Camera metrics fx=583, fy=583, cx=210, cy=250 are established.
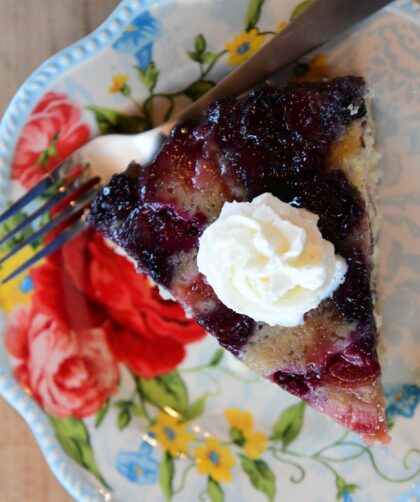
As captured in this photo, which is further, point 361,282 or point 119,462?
point 119,462

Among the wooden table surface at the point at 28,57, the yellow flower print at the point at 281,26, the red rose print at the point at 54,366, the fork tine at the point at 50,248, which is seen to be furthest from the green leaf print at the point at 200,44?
the red rose print at the point at 54,366

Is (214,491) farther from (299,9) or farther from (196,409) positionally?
(299,9)

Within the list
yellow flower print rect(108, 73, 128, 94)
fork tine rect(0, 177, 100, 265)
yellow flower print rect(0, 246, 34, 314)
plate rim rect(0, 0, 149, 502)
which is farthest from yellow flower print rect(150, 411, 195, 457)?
yellow flower print rect(108, 73, 128, 94)

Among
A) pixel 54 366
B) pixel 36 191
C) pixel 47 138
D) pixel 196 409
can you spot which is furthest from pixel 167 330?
pixel 47 138

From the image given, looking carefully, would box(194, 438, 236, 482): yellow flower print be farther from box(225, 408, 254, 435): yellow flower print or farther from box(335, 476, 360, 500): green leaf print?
box(335, 476, 360, 500): green leaf print

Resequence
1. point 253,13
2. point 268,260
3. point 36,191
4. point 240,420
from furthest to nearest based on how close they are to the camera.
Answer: point 240,420 → point 36,191 → point 253,13 → point 268,260

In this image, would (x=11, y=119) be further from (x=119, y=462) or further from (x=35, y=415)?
(x=119, y=462)

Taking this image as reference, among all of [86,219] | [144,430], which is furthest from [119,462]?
[86,219]

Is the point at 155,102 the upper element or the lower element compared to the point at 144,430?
upper

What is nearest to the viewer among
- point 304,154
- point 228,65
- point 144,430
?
point 304,154
